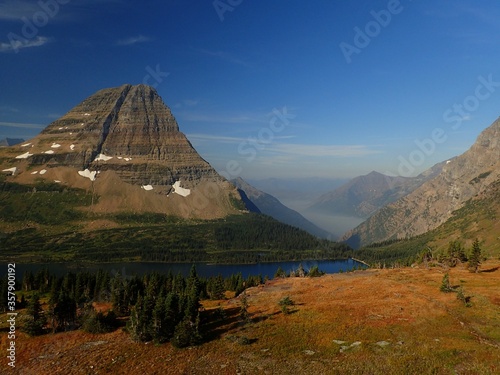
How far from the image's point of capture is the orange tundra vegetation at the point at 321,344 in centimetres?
3859

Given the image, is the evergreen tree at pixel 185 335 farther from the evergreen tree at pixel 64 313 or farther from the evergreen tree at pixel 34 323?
the evergreen tree at pixel 34 323

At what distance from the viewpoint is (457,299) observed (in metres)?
62.9

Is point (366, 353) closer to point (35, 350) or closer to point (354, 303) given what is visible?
point (354, 303)

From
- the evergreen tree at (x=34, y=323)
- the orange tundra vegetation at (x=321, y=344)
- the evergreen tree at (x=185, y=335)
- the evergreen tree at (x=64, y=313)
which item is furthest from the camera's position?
the evergreen tree at (x=64, y=313)

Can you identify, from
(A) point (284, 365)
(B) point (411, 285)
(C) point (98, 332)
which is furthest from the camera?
(B) point (411, 285)

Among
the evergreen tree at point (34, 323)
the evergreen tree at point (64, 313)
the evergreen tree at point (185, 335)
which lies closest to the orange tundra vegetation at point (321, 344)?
the evergreen tree at point (185, 335)

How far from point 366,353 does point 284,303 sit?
30478mm

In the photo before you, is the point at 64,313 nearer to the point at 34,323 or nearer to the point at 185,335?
the point at 34,323

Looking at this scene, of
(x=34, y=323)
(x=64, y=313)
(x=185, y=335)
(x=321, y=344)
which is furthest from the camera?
(x=64, y=313)

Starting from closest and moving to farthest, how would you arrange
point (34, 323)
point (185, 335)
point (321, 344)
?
1. point (321, 344)
2. point (185, 335)
3. point (34, 323)

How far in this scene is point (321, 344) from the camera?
46.3m

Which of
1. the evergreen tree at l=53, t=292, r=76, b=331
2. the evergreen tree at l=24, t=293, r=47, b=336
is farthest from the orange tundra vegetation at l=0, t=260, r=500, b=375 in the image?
the evergreen tree at l=53, t=292, r=76, b=331

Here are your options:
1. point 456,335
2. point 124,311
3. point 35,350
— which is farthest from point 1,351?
point 456,335

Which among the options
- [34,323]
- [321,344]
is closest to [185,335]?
[321,344]
